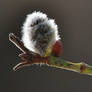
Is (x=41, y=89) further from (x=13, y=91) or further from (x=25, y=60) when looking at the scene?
(x=25, y=60)

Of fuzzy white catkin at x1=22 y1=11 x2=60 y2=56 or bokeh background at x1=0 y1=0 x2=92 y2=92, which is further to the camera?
bokeh background at x1=0 y1=0 x2=92 y2=92

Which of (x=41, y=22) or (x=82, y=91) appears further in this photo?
(x=82, y=91)

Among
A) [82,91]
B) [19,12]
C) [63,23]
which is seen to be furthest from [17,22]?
[82,91]

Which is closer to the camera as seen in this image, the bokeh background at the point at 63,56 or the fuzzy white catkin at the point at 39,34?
the fuzzy white catkin at the point at 39,34

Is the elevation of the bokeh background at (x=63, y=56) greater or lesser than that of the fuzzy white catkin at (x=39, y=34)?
greater

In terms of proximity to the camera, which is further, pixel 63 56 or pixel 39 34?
pixel 63 56

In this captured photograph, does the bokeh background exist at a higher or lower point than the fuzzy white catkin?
higher

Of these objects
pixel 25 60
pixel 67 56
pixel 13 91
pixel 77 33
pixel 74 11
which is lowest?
pixel 25 60

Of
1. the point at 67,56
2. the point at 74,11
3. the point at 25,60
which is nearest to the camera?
the point at 25,60
